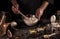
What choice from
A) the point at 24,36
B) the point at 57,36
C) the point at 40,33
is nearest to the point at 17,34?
the point at 24,36

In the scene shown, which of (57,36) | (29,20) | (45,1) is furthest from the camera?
(45,1)

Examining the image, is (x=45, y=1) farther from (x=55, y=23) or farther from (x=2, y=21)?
(x=2, y=21)

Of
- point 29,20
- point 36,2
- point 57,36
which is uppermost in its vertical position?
point 36,2

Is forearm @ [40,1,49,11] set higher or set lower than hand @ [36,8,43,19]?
higher

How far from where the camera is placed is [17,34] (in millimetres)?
1187

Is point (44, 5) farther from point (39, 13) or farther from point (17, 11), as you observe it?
point (17, 11)

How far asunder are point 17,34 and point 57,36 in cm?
28

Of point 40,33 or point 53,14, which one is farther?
point 53,14

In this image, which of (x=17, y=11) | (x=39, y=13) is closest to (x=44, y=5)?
(x=39, y=13)

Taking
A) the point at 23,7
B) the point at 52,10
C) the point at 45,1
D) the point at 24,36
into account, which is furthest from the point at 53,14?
the point at 24,36

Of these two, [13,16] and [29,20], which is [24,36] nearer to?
[29,20]

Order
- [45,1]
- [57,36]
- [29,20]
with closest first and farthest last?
[57,36]
[29,20]
[45,1]

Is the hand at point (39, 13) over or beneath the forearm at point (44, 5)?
beneath

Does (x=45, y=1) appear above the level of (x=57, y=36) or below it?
above
